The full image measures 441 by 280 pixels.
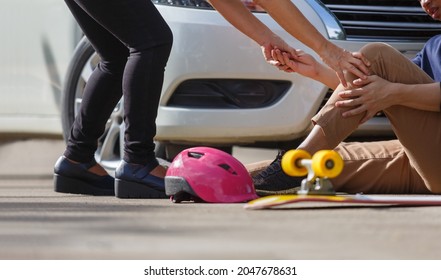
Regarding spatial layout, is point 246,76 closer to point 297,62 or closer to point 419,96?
point 297,62

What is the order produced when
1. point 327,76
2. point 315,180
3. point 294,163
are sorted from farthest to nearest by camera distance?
point 327,76
point 315,180
point 294,163

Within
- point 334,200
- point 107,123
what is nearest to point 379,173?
point 334,200

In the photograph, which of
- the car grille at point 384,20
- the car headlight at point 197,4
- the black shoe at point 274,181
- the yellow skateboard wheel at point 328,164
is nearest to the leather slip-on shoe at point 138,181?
the black shoe at point 274,181

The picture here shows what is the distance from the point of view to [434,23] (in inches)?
280

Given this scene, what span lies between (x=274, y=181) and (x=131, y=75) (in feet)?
2.94

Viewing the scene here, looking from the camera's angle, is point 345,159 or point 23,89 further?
point 23,89

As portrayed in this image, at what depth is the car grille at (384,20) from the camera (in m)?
6.98

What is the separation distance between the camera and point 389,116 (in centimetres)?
594

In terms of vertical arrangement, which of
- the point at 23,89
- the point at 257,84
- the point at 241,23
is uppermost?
the point at 241,23

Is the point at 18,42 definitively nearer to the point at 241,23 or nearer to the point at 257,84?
the point at 257,84

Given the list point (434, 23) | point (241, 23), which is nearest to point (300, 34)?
point (241, 23)

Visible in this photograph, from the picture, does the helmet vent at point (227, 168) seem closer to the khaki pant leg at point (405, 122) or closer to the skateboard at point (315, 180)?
the skateboard at point (315, 180)
